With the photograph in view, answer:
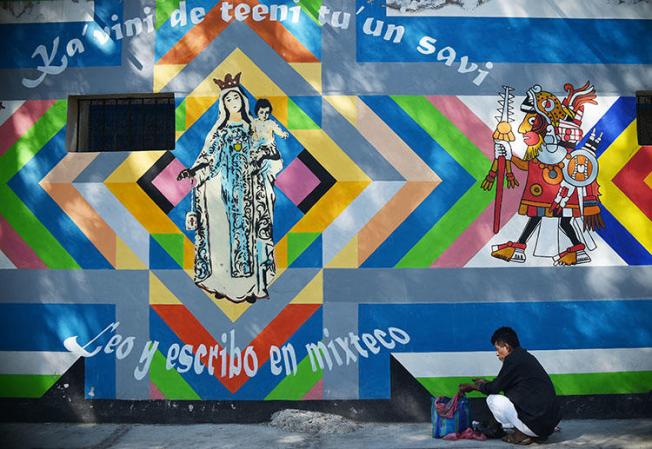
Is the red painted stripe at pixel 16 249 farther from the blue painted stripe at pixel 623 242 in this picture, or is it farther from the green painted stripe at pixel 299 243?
the blue painted stripe at pixel 623 242

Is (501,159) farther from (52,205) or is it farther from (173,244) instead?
(52,205)

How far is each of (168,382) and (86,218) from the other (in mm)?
1941

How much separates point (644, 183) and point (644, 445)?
270cm

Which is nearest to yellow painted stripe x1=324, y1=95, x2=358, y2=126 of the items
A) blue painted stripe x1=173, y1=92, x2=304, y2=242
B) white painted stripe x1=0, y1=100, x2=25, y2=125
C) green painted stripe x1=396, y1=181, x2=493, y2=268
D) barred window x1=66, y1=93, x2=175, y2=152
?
blue painted stripe x1=173, y1=92, x2=304, y2=242

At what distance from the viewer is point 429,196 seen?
6840 millimetres

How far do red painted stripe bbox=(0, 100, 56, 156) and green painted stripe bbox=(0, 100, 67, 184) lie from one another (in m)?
0.04

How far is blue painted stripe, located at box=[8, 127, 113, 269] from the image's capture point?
6871 mm

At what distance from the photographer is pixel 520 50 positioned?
22.8ft

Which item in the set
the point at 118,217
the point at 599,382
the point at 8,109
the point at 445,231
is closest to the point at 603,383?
the point at 599,382

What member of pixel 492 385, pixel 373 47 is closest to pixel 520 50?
pixel 373 47

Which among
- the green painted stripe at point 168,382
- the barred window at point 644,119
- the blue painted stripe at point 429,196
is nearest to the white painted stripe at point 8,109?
the green painted stripe at point 168,382

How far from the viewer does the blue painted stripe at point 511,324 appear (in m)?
6.77

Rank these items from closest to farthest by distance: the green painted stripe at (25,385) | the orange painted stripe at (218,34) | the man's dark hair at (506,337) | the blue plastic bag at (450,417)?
1. the man's dark hair at (506,337)
2. the blue plastic bag at (450,417)
3. the green painted stripe at (25,385)
4. the orange painted stripe at (218,34)

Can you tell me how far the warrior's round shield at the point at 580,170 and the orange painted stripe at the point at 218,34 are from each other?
9.65ft
